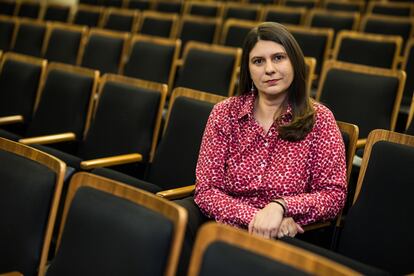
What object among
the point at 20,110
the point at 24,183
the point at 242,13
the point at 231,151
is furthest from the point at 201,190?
the point at 242,13

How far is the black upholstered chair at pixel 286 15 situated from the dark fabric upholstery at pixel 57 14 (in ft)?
2.04

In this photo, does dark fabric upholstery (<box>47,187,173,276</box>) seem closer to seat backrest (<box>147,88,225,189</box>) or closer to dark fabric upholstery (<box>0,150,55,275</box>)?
dark fabric upholstery (<box>0,150,55,275</box>)

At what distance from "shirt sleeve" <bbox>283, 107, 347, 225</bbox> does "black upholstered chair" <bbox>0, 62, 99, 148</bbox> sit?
0.41m

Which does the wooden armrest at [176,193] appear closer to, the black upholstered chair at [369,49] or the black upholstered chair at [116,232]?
the black upholstered chair at [116,232]

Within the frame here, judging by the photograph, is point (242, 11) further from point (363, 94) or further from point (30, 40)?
point (363, 94)

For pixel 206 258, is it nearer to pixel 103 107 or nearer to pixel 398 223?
pixel 398 223

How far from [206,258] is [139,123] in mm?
446

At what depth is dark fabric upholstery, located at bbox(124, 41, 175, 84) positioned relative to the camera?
1.04 metres

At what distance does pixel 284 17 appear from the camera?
4.50ft

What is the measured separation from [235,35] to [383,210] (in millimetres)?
810

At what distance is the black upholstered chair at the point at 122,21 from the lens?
1.50 meters

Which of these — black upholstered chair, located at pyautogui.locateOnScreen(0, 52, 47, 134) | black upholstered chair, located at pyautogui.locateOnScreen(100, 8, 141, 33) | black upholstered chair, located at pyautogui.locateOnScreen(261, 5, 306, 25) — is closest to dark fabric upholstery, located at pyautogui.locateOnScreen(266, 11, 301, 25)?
black upholstered chair, located at pyautogui.locateOnScreen(261, 5, 306, 25)

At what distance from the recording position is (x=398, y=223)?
50cm

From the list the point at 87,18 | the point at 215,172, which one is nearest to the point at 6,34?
the point at 87,18
